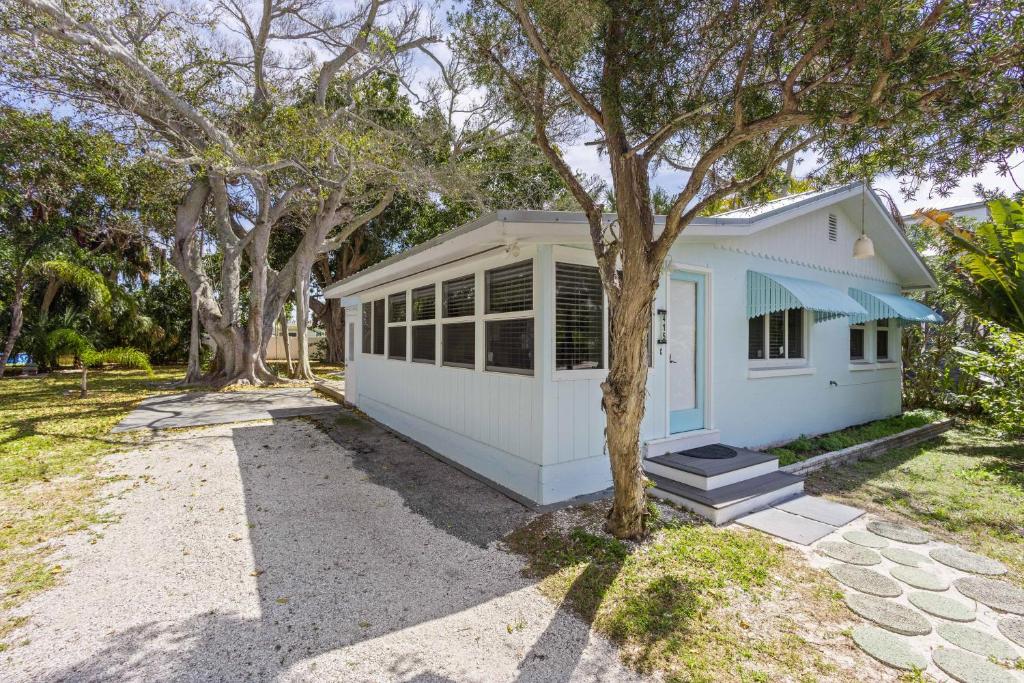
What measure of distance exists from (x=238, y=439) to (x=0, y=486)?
2.78 m

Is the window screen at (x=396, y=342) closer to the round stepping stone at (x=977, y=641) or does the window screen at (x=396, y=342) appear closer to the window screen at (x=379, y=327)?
the window screen at (x=379, y=327)

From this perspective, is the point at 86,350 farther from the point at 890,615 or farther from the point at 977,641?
the point at 977,641

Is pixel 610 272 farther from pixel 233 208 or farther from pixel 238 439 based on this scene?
pixel 233 208

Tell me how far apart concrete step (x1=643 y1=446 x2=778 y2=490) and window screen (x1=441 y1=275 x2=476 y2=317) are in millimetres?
2871

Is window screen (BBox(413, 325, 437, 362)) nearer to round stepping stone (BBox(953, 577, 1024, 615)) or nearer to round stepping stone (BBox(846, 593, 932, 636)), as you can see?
round stepping stone (BBox(846, 593, 932, 636))

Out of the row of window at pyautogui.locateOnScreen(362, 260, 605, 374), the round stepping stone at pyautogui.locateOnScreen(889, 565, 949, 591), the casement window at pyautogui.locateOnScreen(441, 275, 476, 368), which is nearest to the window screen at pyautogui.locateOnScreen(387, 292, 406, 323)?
the row of window at pyautogui.locateOnScreen(362, 260, 605, 374)

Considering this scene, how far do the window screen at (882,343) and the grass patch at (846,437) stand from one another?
4.28 feet

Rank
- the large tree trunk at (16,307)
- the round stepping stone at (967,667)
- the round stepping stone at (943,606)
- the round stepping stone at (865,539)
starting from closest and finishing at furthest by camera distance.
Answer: the round stepping stone at (967,667)
the round stepping stone at (943,606)
the round stepping stone at (865,539)
the large tree trunk at (16,307)

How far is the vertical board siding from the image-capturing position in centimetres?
491

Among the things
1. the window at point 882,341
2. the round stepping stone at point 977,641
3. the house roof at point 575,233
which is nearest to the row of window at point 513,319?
the house roof at point 575,233

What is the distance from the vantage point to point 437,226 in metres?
19.3

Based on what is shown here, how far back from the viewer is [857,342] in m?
9.40

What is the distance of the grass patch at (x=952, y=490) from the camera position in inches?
166

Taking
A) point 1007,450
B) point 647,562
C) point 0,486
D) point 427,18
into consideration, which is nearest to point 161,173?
point 427,18
